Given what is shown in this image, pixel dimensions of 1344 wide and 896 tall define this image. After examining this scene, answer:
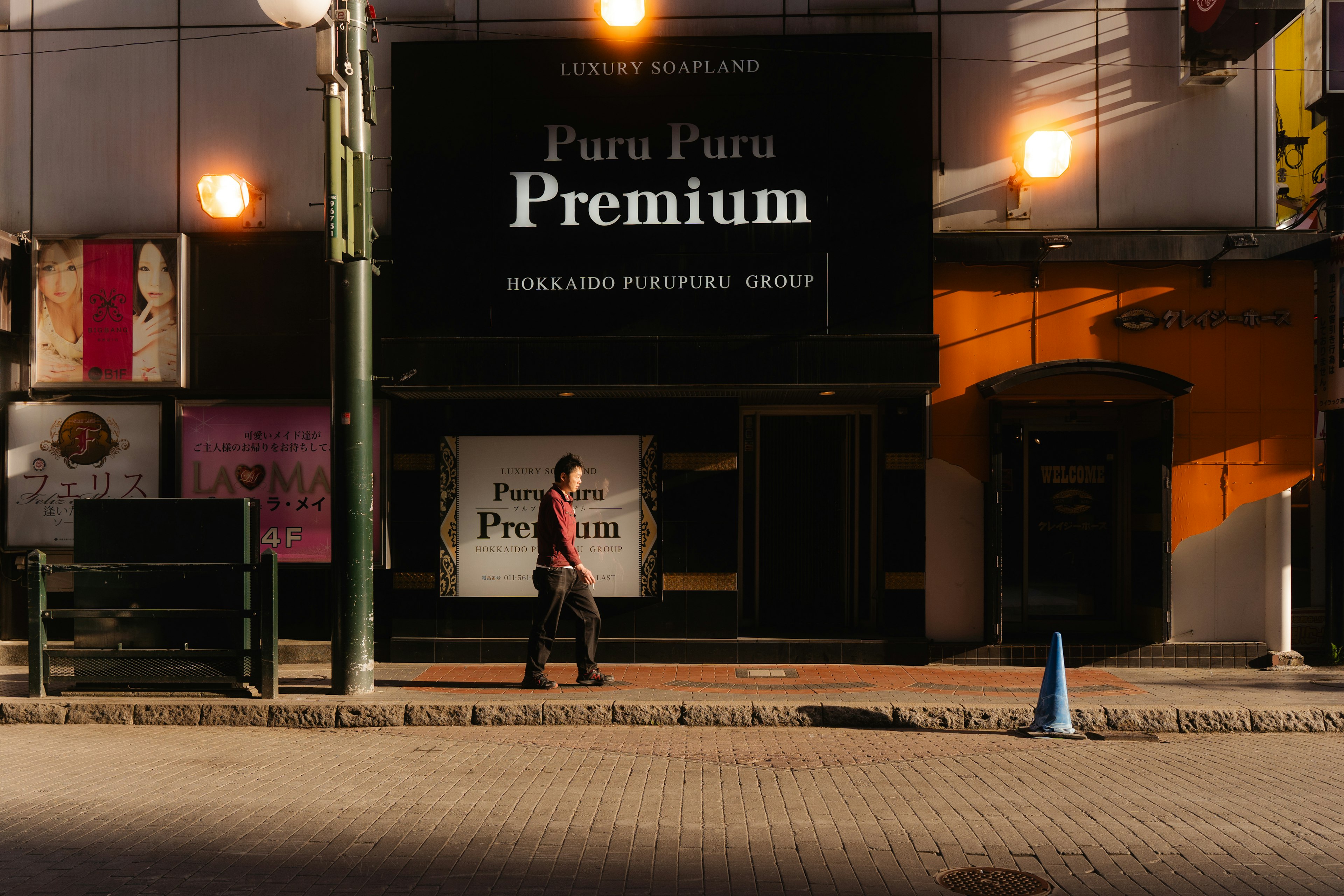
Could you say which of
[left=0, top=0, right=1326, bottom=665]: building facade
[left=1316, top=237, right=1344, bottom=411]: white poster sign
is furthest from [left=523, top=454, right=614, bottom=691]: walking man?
[left=1316, top=237, right=1344, bottom=411]: white poster sign

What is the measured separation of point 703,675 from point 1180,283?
6060mm

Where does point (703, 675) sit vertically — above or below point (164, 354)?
below

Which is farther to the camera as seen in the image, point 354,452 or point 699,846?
point 354,452

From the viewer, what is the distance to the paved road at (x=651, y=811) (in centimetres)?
414

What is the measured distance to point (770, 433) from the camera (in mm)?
10016

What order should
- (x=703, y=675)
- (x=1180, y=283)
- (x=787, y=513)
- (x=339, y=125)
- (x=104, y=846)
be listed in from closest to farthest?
(x=104, y=846)
(x=339, y=125)
(x=703, y=675)
(x=1180, y=283)
(x=787, y=513)

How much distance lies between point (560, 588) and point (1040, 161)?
6212 mm

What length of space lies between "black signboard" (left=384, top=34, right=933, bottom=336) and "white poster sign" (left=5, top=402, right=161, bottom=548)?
2962mm

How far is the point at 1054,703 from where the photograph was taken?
705cm

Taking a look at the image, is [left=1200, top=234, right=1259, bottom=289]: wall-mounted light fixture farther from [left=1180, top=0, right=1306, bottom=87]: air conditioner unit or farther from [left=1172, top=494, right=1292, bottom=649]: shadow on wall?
[left=1172, top=494, right=1292, bottom=649]: shadow on wall

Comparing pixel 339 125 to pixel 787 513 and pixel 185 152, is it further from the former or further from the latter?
pixel 787 513

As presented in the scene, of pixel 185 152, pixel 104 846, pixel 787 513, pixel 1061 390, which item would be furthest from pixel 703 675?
pixel 185 152

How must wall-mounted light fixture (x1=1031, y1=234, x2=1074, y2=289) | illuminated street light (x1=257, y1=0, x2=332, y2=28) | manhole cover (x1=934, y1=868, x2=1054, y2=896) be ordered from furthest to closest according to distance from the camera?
wall-mounted light fixture (x1=1031, y1=234, x2=1074, y2=289)
illuminated street light (x1=257, y1=0, x2=332, y2=28)
manhole cover (x1=934, y1=868, x2=1054, y2=896)

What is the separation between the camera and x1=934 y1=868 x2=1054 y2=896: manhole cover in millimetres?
3986
